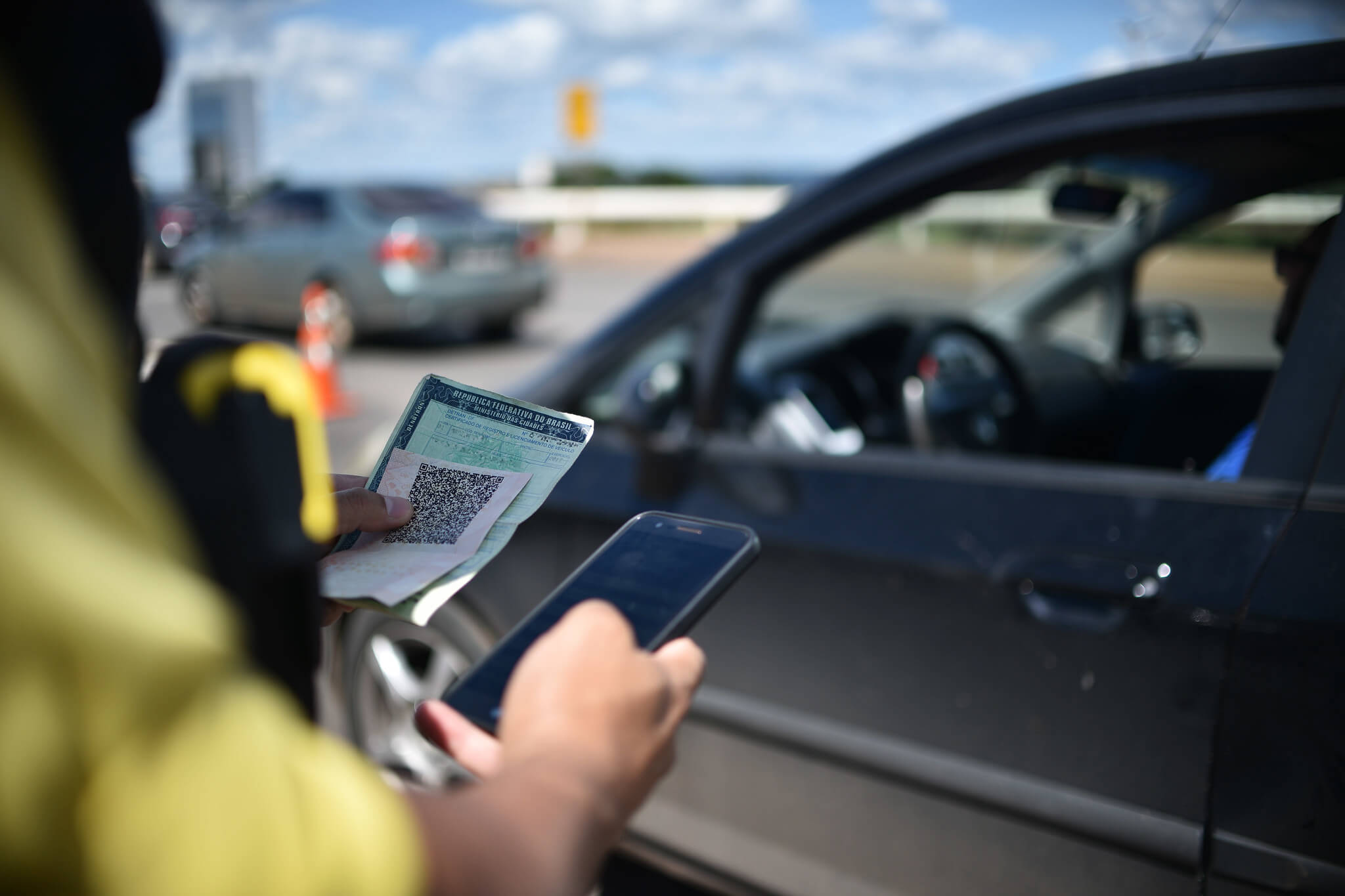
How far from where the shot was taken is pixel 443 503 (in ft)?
3.22

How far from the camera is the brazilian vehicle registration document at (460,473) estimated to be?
3.10 ft

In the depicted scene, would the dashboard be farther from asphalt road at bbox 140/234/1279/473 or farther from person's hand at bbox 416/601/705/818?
person's hand at bbox 416/601/705/818

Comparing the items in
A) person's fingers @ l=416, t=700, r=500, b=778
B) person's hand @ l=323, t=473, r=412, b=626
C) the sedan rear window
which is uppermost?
person's hand @ l=323, t=473, r=412, b=626

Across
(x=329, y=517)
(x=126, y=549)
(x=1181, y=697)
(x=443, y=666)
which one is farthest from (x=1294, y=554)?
(x=443, y=666)

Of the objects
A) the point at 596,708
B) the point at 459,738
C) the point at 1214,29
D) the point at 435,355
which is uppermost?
the point at 1214,29

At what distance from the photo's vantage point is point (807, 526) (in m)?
1.89

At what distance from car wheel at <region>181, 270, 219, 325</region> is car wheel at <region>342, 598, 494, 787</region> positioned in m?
10.1

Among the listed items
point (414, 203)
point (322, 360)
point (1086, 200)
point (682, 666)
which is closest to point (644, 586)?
point (682, 666)

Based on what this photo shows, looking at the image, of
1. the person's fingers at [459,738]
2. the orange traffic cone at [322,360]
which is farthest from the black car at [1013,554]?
the orange traffic cone at [322,360]

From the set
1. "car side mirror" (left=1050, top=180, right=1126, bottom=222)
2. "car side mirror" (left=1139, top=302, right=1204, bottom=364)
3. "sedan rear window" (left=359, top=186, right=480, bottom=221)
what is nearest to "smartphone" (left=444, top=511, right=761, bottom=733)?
"car side mirror" (left=1050, top=180, right=1126, bottom=222)

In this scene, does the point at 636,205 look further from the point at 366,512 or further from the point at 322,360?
the point at 366,512

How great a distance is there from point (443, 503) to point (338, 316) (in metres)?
9.58

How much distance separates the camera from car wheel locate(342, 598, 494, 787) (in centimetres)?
236

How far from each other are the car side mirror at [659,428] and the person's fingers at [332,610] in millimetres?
1174
